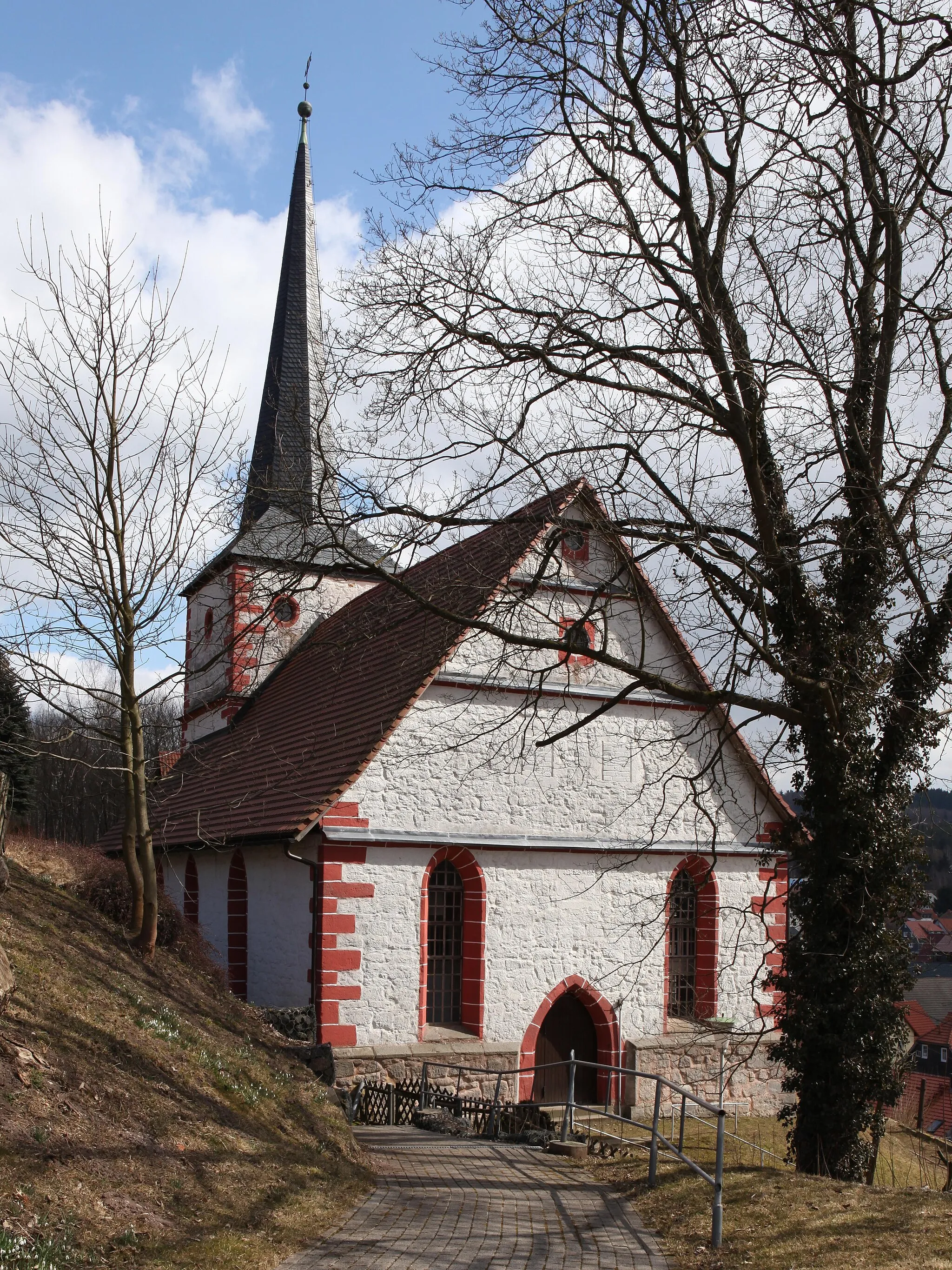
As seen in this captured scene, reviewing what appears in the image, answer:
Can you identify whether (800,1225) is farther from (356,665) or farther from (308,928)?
(356,665)

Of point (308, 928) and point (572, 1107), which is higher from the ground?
point (308, 928)

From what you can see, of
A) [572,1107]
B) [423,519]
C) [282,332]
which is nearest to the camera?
[423,519]

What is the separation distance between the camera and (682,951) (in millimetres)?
17969

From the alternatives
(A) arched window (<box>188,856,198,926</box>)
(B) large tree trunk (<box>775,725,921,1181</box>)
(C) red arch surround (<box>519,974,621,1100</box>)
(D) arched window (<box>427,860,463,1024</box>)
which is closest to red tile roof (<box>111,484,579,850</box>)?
(A) arched window (<box>188,856,198,926</box>)

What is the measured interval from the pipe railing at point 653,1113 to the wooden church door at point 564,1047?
16cm

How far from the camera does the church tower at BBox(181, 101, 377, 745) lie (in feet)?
30.7

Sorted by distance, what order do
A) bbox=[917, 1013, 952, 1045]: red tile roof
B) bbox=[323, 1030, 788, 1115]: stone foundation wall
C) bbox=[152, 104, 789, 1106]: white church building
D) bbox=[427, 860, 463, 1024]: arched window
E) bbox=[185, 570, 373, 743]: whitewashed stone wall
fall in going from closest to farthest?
bbox=[323, 1030, 788, 1115]: stone foundation wall < bbox=[152, 104, 789, 1106]: white church building < bbox=[427, 860, 463, 1024]: arched window < bbox=[185, 570, 373, 743]: whitewashed stone wall < bbox=[917, 1013, 952, 1045]: red tile roof

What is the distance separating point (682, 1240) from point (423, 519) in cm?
567

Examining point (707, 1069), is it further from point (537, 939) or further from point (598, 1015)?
A: point (537, 939)

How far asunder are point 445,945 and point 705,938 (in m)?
4.66

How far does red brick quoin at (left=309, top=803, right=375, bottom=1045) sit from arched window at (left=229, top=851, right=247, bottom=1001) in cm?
311

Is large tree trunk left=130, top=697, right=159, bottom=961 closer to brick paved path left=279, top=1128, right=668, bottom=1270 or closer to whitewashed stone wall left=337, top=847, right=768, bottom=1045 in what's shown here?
brick paved path left=279, top=1128, right=668, bottom=1270

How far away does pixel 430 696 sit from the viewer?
15711mm

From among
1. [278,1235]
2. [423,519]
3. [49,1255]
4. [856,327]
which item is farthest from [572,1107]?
[856,327]
